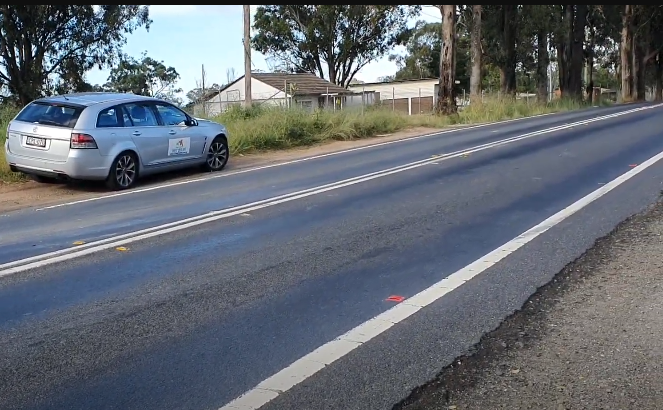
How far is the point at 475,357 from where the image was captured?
5148 millimetres

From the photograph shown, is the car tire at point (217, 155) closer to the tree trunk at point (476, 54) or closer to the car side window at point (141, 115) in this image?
the car side window at point (141, 115)

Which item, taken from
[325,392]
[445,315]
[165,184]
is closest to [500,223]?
[445,315]

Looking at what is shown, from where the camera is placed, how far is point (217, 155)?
16031mm

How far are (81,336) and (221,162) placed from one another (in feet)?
35.0

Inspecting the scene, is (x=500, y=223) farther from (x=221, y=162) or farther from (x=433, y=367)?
(x=221, y=162)

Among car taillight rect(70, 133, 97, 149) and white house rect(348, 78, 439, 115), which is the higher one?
white house rect(348, 78, 439, 115)

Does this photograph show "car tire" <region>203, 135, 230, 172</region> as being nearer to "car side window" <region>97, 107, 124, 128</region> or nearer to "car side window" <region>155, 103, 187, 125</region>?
"car side window" <region>155, 103, 187, 125</region>

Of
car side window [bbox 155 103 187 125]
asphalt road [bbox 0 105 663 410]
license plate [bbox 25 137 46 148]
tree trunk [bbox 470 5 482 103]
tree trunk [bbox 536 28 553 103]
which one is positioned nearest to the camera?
asphalt road [bbox 0 105 663 410]

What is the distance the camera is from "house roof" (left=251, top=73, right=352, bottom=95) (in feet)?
157

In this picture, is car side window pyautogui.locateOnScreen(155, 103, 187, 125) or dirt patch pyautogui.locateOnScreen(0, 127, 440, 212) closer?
dirt patch pyautogui.locateOnScreen(0, 127, 440, 212)

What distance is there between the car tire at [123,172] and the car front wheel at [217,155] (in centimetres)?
225

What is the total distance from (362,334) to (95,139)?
8.62 meters

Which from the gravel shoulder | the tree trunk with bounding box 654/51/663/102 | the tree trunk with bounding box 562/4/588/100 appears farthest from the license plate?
the tree trunk with bounding box 654/51/663/102

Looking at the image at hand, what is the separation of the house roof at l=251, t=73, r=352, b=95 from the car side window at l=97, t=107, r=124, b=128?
32.8 meters
